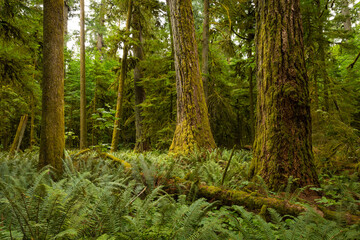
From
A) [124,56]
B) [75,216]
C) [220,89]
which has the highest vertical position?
[124,56]

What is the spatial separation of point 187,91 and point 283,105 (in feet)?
11.7

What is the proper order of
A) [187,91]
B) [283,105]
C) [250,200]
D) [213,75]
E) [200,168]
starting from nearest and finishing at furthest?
[250,200]
[283,105]
[200,168]
[187,91]
[213,75]

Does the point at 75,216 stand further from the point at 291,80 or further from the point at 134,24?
the point at 134,24

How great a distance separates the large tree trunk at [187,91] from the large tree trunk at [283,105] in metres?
2.85

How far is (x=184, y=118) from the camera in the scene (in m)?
6.12

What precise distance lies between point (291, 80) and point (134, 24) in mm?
9437

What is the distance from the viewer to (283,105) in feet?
9.63

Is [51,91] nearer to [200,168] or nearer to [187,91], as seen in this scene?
[200,168]

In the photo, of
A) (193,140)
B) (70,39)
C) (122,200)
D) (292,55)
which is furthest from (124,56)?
(70,39)

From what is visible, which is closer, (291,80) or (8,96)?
(291,80)

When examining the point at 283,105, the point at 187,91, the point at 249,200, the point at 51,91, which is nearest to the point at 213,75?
the point at 187,91

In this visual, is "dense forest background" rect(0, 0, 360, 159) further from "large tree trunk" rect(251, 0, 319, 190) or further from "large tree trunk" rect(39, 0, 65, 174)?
"large tree trunk" rect(39, 0, 65, 174)

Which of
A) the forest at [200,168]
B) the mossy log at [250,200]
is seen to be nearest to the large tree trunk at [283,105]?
the forest at [200,168]

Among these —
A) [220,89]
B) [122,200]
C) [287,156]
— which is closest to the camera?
[122,200]
